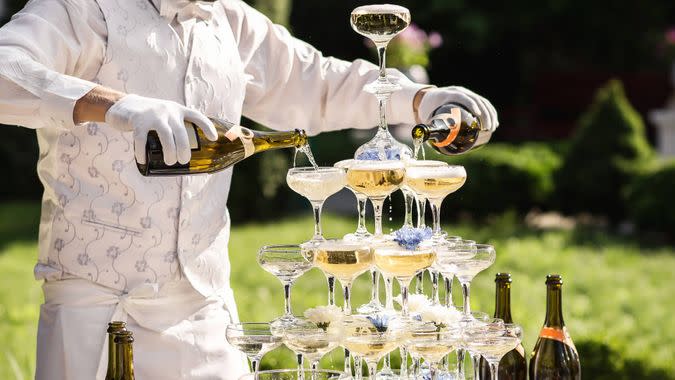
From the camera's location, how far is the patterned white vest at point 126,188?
2.59 m

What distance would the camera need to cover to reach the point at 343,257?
208cm

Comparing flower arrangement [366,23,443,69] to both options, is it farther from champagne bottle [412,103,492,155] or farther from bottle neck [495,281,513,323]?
bottle neck [495,281,513,323]

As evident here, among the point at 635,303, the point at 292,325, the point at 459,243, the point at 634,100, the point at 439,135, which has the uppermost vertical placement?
the point at 634,100

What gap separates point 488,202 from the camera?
10812mm

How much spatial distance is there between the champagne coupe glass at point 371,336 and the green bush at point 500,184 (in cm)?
852

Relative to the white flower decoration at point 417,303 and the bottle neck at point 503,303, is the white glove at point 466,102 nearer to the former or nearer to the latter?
the bottle neck at point 503,303

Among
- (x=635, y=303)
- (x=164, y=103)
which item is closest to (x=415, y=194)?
(x=164, y=103)

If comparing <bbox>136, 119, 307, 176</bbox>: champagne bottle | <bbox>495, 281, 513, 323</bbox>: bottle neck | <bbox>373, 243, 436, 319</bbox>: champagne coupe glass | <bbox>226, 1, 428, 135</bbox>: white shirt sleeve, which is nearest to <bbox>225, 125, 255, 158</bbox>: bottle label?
<bbox>136, 119, 307, 176</bbox>: champagne bottle

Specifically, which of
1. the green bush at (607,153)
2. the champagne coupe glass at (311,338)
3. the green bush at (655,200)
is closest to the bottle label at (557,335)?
the champagne coupe glass at (311,338)

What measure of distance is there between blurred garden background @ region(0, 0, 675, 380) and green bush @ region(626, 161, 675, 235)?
2 cm

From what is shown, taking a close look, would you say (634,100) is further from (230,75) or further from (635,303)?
(230,75)

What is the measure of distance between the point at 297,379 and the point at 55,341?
799 mm

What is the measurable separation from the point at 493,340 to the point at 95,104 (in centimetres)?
88

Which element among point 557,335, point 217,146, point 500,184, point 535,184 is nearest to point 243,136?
point 217,146
